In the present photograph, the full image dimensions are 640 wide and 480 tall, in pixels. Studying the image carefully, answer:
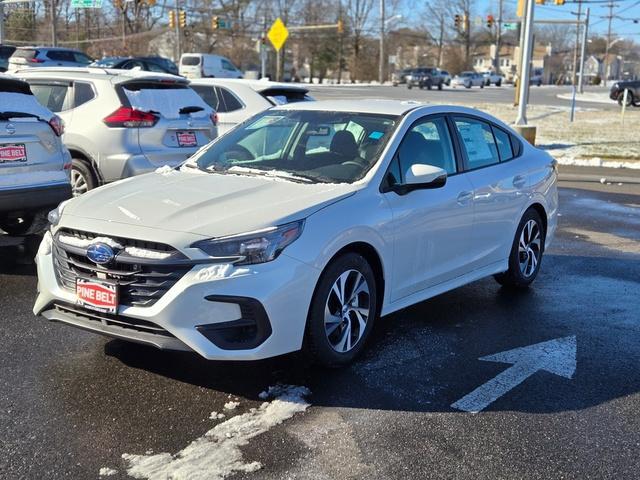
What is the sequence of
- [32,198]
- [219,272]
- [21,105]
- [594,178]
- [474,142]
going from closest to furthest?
[219,272] < [474,142] < [32,198] < [21,105] < [594,178]

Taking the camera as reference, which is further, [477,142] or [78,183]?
[78,183]

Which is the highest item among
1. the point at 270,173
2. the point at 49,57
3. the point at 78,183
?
the point at 49,57

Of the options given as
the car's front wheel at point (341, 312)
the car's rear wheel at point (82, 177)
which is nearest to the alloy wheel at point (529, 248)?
the car's front wheel at point (341, 312)

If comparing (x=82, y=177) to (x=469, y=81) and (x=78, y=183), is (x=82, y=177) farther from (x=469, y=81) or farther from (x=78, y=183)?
(x=469, y=81)

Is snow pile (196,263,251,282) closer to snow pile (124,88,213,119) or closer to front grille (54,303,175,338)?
front grille (54,303,175,338)

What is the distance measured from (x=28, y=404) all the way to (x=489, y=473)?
2.38 m

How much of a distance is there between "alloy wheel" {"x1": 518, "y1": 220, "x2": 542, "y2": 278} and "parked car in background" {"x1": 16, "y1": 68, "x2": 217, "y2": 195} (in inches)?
166

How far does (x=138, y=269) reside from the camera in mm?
3971

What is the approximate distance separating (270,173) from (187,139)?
4.26 meters

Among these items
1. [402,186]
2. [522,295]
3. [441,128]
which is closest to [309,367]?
[402,186]

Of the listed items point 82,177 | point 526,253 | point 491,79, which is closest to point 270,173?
point 526,253

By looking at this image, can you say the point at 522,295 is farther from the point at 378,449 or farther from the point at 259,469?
the point at 259,469

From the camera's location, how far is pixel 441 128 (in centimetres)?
562

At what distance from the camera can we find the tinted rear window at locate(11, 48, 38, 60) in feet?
81.5
